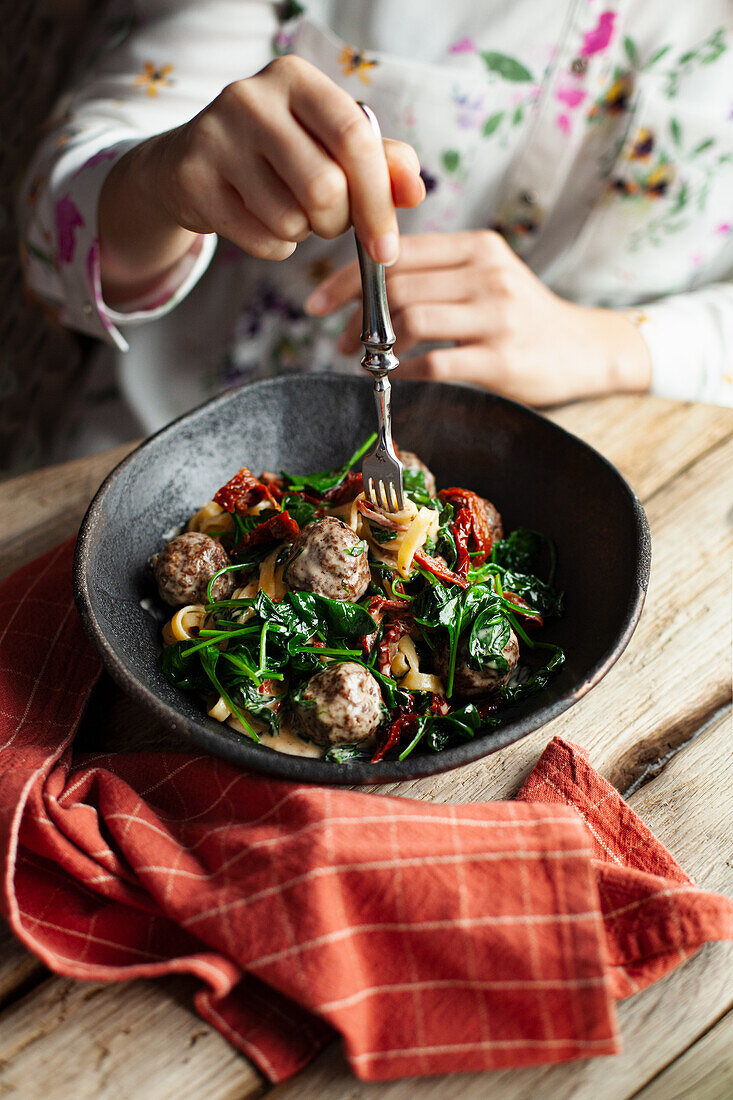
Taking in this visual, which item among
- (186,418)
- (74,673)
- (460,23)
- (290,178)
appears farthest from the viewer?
(460,23)

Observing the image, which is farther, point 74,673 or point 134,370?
point 134,370

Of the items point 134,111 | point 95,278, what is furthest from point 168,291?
point 134,111

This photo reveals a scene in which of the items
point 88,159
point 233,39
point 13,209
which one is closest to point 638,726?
point 88,159

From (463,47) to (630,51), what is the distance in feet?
1.59

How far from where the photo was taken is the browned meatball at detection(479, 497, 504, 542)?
5.52 feet

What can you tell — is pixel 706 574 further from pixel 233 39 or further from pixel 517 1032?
pixel 233 39

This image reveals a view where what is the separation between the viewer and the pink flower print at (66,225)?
84.1 inches

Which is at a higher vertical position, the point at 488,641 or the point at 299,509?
the point at 299,509

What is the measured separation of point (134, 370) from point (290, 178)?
1550 millimetres

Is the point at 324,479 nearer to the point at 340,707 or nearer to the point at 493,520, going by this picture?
the point at 493,520

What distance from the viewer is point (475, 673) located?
1376 millimetres

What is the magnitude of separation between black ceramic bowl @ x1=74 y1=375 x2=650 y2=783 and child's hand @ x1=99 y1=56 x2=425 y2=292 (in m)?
0.43

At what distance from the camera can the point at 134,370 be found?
269 cm

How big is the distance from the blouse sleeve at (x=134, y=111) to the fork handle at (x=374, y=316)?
1.12 m
